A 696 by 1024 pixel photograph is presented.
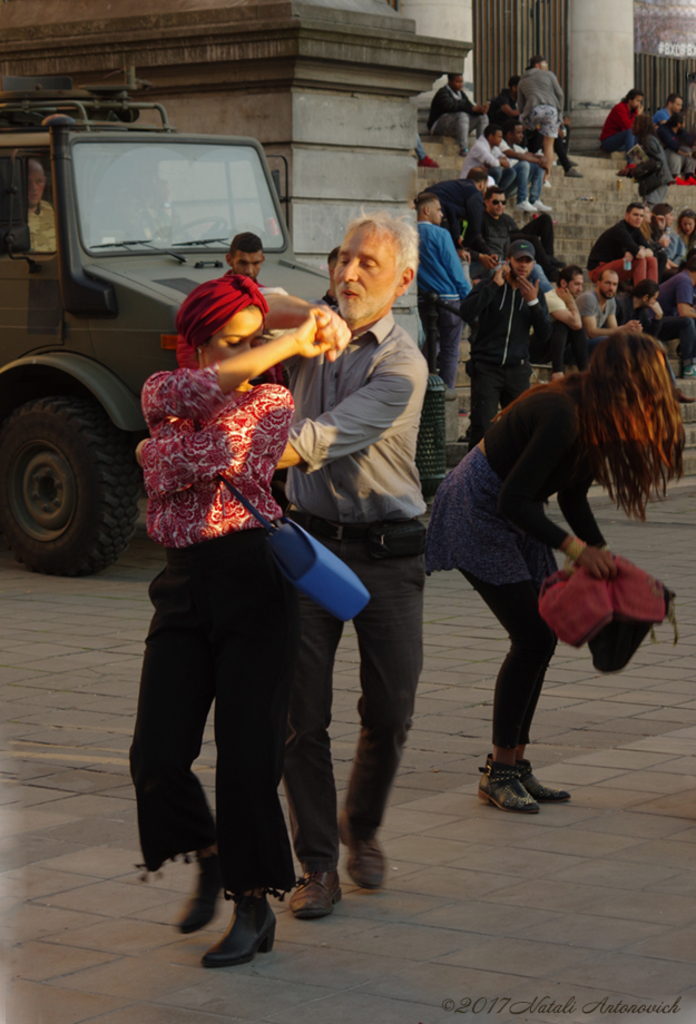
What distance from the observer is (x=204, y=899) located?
4.44 m

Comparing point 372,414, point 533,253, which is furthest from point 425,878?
point 533,253

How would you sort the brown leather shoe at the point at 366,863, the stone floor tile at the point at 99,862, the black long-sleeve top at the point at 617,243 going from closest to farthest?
1. the brown leather shoe at the point at 366,863
2. the stone floor tile at the point at 99,862
3. the black long-sleeve top at the point at 617,243

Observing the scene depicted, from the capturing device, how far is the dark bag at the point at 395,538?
189 inches

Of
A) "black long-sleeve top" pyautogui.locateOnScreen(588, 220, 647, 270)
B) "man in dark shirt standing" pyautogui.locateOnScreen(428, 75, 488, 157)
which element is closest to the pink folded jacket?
"black long-sleeve top" pyautogui.locateOnScreen(588, 220, 647, 270)

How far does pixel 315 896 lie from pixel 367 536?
1.02 metres

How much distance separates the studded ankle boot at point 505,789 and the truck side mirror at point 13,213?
635 centimetres

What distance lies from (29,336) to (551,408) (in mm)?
6674

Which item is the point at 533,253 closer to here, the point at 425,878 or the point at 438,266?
the point at 438,266

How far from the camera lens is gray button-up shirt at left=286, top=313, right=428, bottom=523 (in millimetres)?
4738

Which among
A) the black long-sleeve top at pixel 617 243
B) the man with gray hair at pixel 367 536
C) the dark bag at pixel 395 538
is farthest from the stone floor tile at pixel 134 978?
the black long-sleeve top at pixel 617 243

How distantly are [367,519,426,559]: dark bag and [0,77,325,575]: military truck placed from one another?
5681 mm

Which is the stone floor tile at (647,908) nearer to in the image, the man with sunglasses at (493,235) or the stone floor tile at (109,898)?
the stone floor tile at (109,898)

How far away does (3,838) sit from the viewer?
5324 mm

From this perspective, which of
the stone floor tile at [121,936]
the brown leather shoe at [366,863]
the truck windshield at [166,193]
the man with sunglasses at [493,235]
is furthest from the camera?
the man with sunglasses at [493,235]
